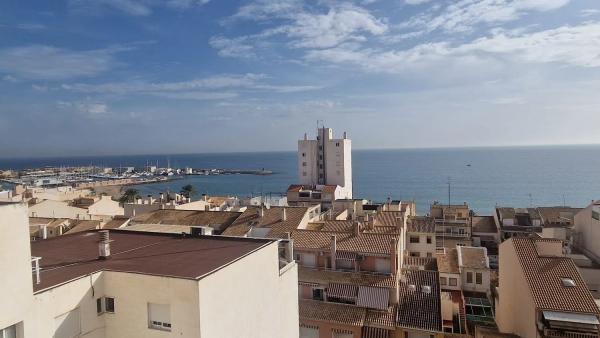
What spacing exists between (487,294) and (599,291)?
882cm

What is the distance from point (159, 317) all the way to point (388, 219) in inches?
1201

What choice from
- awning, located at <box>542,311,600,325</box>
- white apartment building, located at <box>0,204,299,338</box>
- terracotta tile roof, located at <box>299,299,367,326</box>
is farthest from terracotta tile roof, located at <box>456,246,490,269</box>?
white apartment building, located at <box>0,204,299,338</box>

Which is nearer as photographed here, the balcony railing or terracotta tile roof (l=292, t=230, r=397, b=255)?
the balcony railing

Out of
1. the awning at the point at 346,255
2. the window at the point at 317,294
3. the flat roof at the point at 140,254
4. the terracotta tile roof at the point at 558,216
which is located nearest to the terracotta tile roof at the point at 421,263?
the awning at the point at 346,255

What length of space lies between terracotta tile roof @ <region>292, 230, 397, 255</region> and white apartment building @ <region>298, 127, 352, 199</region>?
212 ft

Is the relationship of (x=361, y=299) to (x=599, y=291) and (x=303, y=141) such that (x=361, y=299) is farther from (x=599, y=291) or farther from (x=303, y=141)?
(x=303, y=141)

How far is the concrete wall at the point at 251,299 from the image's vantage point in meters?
10.7

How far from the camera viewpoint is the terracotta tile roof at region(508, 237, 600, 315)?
59.5 feet

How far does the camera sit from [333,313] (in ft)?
80.1

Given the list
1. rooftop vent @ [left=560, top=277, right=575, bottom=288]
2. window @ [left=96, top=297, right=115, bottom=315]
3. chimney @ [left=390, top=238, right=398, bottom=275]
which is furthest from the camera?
chimney @ [left=390, top=238, right=398, bottom=275]

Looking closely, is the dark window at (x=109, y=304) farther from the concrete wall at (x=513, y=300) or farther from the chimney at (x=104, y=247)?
the concrete wall at (x=513, y=300)

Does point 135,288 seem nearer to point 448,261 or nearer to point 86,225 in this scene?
point 86,225

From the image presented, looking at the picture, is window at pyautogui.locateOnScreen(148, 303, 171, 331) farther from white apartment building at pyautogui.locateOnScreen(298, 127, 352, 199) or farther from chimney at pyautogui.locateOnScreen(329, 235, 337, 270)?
white apartment building at pyautogui.locateOnScreen(298, 127, 352, 199)

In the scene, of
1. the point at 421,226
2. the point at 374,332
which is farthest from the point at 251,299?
the point at 421,226
